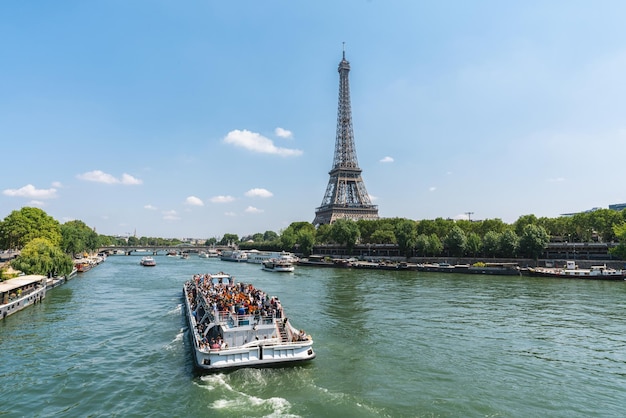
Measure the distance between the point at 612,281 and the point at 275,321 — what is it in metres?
59.5

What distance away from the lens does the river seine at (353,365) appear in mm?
17000

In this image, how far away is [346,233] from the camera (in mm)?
119500

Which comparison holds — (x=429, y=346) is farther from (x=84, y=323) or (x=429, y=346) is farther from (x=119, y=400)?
(x=84, y=323)

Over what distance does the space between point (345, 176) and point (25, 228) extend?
10046cm

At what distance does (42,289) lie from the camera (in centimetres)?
4453

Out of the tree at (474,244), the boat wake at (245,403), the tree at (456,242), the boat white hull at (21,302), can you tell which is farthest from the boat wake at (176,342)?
the tree at (474,244)

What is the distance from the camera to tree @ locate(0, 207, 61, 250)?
246 ft

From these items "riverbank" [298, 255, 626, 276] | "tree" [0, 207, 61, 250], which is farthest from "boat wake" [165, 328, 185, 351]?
"riverbank" [298, 255, 626, 276]

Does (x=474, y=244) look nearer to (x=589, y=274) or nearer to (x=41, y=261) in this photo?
(x=589, y=274)

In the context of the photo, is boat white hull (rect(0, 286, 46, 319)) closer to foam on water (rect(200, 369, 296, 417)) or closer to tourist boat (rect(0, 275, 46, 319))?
tourist boat (rect(0, 275, 46, 319))

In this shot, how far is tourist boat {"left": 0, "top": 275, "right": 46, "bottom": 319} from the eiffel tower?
109953 mm

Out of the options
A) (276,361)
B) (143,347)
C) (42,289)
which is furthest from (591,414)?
(42,289)

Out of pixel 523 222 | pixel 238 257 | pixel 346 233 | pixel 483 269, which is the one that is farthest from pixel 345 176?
pixel 483 269

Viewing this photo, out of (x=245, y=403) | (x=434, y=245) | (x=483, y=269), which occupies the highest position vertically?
(x=434, y=245)
